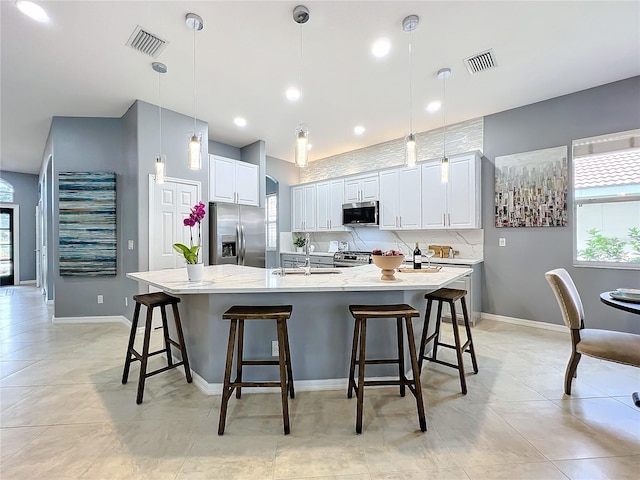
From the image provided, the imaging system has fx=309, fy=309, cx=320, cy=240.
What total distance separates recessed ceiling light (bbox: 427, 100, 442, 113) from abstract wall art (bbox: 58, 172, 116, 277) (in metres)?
4.52

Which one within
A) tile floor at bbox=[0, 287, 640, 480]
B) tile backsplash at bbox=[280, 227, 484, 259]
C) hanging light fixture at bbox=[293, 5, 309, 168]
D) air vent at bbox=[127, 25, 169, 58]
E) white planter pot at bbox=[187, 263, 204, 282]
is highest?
air vent at bbox=[127, 25, 169, 58]

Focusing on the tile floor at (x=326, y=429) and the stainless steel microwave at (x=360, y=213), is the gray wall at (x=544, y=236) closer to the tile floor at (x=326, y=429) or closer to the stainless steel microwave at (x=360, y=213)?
the tile floor at (x=326, y=429)

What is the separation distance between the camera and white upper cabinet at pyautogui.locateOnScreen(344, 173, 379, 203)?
5344mm

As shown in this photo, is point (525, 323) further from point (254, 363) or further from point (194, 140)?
point (194, 140)

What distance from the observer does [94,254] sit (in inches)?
173

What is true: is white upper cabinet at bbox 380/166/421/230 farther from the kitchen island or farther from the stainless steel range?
the kitchen island

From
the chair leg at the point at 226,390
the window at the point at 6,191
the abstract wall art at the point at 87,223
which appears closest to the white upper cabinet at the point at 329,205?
the abstract wall art at the point at 87,223

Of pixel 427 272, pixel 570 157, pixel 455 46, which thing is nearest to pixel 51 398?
pixel 427 272

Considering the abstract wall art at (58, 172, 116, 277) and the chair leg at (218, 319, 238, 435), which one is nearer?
the chair leg at (218, 319, 238, 435)

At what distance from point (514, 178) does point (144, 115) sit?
4.92 m

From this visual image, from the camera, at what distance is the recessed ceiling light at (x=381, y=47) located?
2709mm

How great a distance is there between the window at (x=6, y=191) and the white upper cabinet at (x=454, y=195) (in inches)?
390

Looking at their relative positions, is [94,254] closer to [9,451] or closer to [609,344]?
[9,451]

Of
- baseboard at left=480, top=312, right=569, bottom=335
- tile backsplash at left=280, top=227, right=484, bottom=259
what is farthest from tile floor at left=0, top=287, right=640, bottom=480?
tile backsplash at left=280, top=227, right=484, bottom=259
